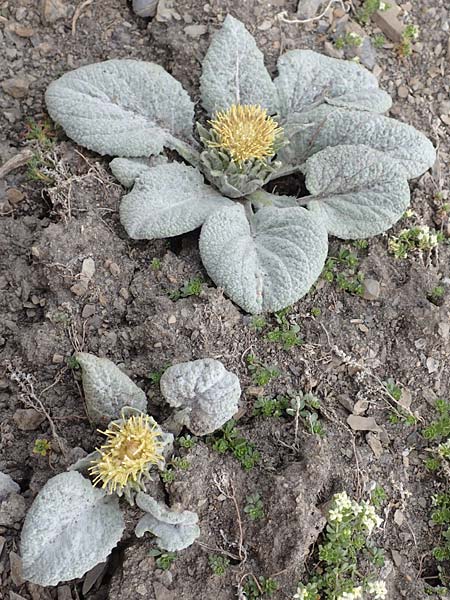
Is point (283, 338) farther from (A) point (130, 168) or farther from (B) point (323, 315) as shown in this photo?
(A) point (130, 168)

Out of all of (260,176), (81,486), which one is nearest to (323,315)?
(260,176)

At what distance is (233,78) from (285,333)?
4.02 feet

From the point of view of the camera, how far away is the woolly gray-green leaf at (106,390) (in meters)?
2.37

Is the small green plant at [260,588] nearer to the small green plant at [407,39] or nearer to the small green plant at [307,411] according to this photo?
the small green plant at [307,411]

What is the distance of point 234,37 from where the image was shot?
3.12 metres

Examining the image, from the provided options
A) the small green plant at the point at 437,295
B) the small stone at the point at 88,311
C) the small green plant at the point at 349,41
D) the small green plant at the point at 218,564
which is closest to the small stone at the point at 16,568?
the small green plant at the point at 218,564

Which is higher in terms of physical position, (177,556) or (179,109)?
(179,109)

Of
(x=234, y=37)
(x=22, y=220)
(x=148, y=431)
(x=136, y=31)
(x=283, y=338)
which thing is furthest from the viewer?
(x=136, y=31)

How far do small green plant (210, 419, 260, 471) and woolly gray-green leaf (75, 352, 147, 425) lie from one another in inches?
12.0

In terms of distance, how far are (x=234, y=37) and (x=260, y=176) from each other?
71 centimetres

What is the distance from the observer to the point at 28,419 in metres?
2.49

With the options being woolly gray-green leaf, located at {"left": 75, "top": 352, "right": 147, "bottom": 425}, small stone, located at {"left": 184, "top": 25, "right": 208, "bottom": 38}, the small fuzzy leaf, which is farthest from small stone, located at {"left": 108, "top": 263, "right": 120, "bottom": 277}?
small stone, located at {"left": 184, "top": 25, "right": 208, "bottom": 38}

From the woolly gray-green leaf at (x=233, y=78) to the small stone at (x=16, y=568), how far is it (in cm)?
202

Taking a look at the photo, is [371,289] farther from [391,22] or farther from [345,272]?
[391,22]
